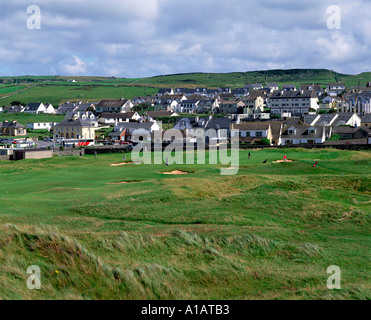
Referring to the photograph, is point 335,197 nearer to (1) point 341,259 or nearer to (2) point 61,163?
(1) point 341,259

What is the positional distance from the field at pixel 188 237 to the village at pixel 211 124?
43.6m

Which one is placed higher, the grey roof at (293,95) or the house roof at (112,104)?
the grey roof at (293,95)

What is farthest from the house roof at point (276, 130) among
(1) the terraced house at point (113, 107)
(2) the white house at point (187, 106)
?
(1) the terraced house at point (113, 107)

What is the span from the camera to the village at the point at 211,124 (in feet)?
314

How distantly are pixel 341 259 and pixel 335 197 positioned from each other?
51.3 feet

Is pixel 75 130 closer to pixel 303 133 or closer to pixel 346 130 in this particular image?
pixel 303 133

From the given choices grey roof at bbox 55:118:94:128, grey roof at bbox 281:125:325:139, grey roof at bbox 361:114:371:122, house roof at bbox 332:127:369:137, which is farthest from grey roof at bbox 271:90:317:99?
grey roof at bbox 55:118:94:128

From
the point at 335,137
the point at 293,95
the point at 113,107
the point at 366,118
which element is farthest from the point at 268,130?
the point at 113,107

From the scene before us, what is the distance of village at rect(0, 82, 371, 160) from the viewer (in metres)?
95.6

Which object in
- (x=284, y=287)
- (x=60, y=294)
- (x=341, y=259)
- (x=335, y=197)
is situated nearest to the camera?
(x=60, y=294)

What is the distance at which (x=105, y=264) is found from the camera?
60.6ft

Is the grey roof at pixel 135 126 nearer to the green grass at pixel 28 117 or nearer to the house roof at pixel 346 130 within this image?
the house roof at pixel 346 130

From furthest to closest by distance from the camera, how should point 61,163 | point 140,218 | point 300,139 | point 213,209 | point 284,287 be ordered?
point 300,139, point 61,163, point 213,209, point 140,218, point 284,287

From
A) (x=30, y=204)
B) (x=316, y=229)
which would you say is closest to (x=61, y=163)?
(x=30, y=204)
